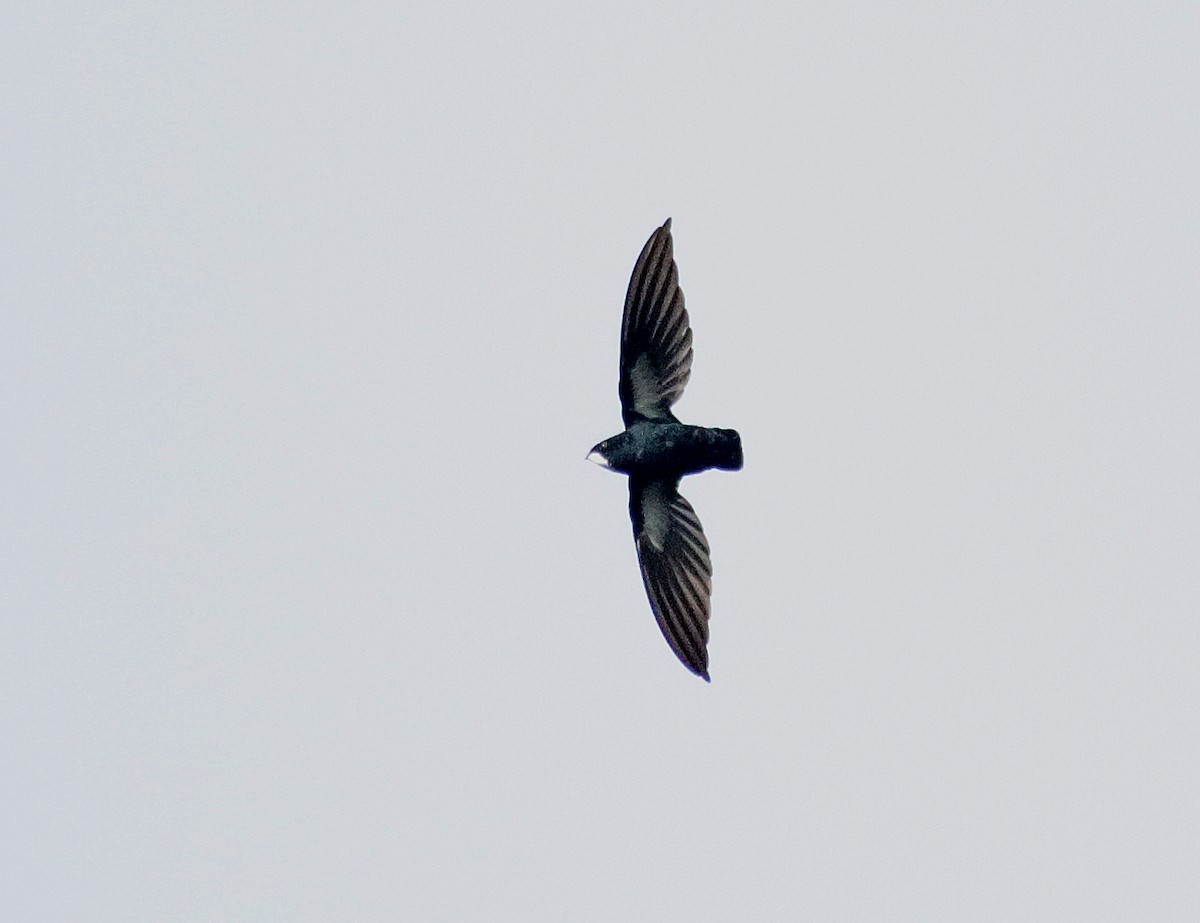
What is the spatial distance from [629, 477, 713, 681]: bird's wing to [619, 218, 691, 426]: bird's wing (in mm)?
517

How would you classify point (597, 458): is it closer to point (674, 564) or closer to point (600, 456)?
point (600, 456)

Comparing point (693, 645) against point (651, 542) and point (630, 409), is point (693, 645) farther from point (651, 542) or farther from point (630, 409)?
point (630, 409)

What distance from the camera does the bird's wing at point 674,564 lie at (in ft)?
33.7

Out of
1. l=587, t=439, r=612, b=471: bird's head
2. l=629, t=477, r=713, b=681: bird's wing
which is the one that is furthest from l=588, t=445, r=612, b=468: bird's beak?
l=629, t=477, r=713, b=681: bird's wing

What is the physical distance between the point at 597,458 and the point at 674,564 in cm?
82

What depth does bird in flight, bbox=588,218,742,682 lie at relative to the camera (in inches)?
413

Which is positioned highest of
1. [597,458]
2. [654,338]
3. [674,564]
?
[654,338]

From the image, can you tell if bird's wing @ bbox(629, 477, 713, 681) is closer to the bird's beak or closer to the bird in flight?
the bird in flight

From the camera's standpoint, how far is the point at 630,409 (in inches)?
426

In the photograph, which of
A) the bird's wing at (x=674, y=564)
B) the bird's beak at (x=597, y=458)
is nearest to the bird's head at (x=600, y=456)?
the bird's beak at (x=597, y=458)

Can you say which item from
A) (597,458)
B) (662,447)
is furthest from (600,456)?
(662,447)

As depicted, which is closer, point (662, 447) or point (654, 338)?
point (662, 447)

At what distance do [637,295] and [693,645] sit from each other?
223cm

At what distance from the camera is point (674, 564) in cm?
1062
